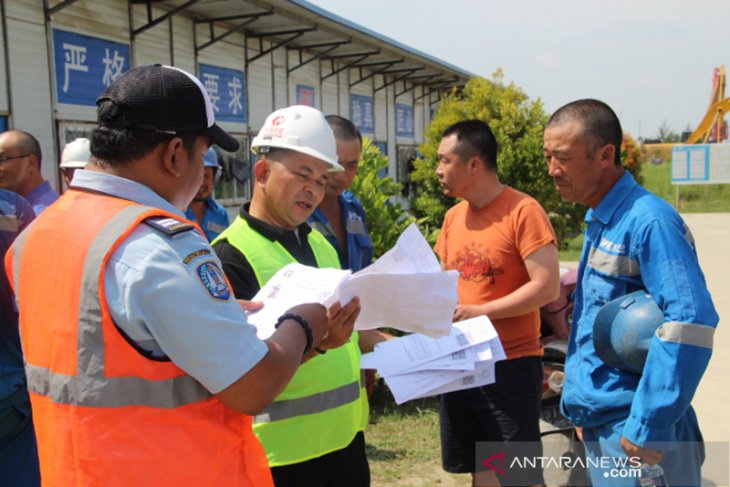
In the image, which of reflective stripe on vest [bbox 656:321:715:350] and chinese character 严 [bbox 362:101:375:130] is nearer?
reflective stripe on vest [bbox 656:321:715:350]

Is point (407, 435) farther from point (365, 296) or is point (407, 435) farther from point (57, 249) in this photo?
point (57, 249)

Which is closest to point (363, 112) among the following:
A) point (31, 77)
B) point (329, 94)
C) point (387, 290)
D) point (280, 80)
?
point (329, 94)

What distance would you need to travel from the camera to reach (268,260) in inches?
87.4

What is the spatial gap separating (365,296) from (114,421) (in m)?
0.78

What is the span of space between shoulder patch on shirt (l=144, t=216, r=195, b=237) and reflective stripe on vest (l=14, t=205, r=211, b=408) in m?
0.03

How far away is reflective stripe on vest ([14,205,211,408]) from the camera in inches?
51.7

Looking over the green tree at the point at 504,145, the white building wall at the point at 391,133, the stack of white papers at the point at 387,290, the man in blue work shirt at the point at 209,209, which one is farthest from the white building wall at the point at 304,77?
the stack of white papers at the point at 387,290

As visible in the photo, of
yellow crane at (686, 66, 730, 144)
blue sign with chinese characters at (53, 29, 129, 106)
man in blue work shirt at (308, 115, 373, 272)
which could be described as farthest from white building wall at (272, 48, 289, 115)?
yellow crane at (686, 66, 730, 144)

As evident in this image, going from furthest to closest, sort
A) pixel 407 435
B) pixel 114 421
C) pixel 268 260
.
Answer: pixel 407 435, pixel 268 260, pixel 114 421

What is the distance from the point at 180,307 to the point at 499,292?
2.34 meters

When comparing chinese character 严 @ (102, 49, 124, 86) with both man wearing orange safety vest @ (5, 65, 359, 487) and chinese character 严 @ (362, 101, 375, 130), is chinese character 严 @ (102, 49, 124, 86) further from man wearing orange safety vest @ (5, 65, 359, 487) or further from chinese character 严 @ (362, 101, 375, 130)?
chinese character 严 @ (362, 101, 375, 130)

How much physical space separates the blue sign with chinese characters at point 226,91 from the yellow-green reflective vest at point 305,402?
823 centimetres

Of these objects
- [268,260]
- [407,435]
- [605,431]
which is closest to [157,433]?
[268,260]

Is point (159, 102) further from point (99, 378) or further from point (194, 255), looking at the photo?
point (99, 378)
